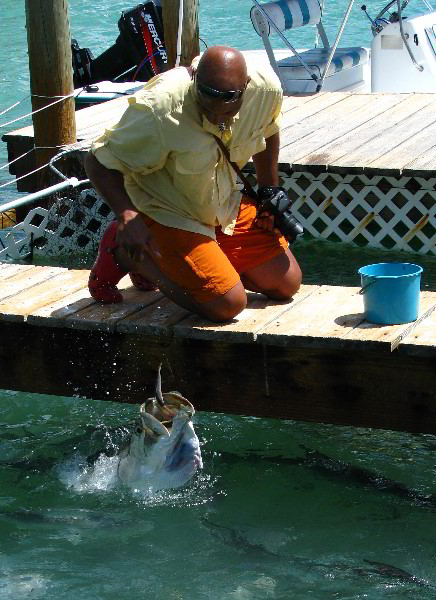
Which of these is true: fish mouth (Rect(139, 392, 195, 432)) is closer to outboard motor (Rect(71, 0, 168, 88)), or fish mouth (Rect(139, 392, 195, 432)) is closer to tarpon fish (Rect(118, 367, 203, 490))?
tarpon fish (Rect(118, 367, 203, 490))

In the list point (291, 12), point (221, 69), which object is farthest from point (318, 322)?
point (291, 12)

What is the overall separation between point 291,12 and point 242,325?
6.28 m

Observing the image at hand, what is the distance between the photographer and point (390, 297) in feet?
14.1

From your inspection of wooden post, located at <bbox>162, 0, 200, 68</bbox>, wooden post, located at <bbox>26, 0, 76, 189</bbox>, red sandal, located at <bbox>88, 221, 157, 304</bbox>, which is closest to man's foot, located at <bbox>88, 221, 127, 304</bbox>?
red sandal, located at <bbox>88, 221, 157, 304</bbox>

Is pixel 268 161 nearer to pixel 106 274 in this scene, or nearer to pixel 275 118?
pixel 275 118

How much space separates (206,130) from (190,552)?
5.30 feet

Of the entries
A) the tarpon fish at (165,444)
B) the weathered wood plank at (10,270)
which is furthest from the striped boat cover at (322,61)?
the tarpon fish at (165,444)

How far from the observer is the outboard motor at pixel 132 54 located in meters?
11.0

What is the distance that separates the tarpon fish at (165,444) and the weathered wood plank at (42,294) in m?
0.75

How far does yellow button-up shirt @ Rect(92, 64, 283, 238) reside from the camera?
4.33 m

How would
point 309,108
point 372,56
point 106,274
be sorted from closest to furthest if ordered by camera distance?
point 106,274 < point 309,108 < point 372,56

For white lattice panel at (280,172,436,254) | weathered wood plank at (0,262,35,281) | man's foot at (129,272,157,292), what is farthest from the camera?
white lattice panel at (280,172,436,254)

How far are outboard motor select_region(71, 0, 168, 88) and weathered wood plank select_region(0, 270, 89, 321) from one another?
18.9 feet

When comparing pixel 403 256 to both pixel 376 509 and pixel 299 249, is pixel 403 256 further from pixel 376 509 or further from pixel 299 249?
pixel 376 509
